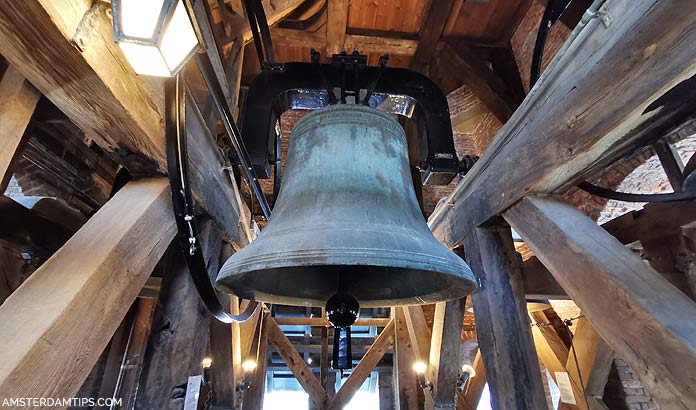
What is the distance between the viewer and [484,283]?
1482 mm

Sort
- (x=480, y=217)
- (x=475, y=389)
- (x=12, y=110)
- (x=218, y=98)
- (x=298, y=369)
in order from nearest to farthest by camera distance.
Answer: (x=12, y=110)
(x=218, y=98)
(x=480, y=217)
(x=298, y=369)
(x=475, y=389)

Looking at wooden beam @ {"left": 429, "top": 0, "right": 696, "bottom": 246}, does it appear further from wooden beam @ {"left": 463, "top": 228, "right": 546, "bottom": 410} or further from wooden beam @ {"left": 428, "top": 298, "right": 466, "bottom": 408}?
wooden beam @ {"left": 428, "top": 298, "right": 466, "bottom": 408}

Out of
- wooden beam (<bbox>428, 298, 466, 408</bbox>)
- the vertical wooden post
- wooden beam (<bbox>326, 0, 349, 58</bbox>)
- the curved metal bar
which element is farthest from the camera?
the vertical wooden post

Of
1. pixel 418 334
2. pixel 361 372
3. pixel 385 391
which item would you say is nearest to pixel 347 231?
pixel 418 334

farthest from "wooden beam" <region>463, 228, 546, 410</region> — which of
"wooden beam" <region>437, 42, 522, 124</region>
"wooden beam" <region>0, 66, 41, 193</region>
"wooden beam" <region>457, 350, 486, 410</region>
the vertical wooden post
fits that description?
the vertical wooden post

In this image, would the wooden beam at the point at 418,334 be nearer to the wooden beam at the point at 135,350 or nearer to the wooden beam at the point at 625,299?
the wooden beam at the point at 625,299

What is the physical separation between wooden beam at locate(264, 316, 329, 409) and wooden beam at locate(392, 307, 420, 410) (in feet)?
2.63

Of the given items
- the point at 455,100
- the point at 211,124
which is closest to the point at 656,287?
the point at 211,124

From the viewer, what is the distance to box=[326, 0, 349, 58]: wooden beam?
2354mm

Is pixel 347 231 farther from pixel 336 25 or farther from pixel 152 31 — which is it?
pixel 336 25

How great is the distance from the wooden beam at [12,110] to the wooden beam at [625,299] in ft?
4.85

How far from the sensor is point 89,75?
0.75 m

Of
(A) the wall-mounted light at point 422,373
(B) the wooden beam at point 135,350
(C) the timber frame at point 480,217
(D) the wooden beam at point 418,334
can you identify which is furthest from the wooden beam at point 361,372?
(C) the timber frame at point 480,217

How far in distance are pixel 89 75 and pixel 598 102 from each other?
1227mm
